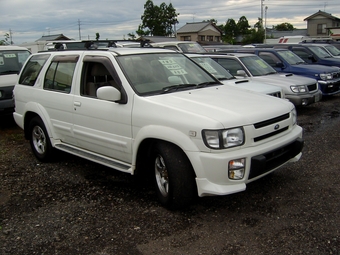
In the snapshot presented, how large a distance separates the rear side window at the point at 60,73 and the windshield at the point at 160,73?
3.18 feet

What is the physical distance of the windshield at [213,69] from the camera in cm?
839

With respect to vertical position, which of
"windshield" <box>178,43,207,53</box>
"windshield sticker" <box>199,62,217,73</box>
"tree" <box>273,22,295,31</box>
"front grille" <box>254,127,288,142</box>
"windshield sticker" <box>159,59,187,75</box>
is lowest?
"front grille" <box>254,127,288,142</box>

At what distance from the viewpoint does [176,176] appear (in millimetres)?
3760

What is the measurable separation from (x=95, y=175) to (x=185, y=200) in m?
1.98

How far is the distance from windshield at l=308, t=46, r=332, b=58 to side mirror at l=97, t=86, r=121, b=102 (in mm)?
12014

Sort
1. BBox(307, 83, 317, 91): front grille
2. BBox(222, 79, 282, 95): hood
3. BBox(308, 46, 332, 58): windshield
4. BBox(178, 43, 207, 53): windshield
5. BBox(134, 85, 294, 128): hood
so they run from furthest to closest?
BBox(308, 46, 332, 58): windshield, BBox(178, 43, 207, 53): windshield, BBox(307, 83, 317, 91): front grille, BBox(222, 79, 282, 95): hood, BBox(134, 85, 294, 128): hood

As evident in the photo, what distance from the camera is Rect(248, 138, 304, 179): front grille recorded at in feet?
12.0

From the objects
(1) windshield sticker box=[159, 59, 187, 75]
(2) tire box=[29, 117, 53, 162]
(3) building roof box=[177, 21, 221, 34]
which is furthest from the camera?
(3) building roof box=[177, 21, 221, 34]

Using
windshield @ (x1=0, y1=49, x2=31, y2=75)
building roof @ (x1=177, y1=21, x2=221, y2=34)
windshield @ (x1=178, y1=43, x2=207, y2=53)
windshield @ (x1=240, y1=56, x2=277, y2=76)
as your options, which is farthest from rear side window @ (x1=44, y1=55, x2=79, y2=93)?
building roof @ (x1=177, y1=21, x2=221, y2=34)

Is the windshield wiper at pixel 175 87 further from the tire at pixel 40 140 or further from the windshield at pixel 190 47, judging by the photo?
the windshield at pixel 190 47

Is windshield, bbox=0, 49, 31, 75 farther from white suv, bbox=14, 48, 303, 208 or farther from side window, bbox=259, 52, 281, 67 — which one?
side window, bbox=259, 52, 281, 67

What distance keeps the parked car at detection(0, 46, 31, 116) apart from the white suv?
124 inches

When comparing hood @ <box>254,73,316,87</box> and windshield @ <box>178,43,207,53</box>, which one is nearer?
hood @ <box>254,73,316,87</box>

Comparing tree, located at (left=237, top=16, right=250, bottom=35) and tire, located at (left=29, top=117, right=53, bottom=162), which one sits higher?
tree, located at (left=237, top=16, right=250, bottom=35)
